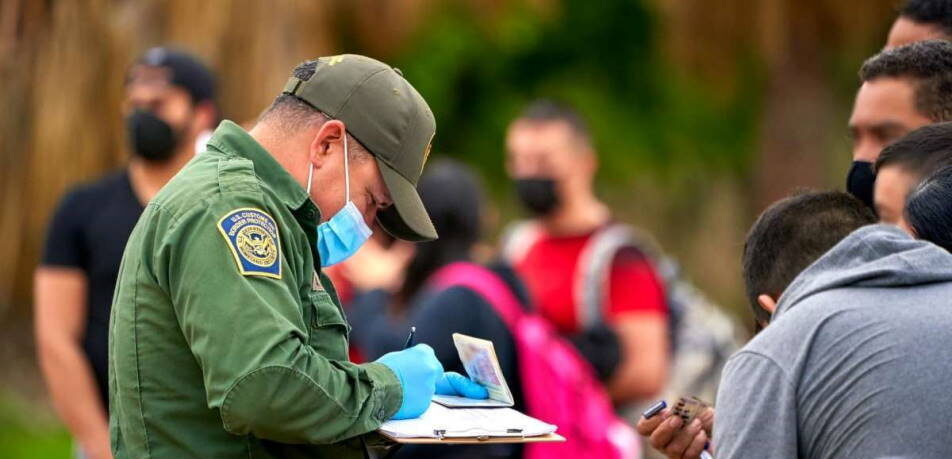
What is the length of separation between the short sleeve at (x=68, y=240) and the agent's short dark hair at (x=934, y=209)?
2.66 m

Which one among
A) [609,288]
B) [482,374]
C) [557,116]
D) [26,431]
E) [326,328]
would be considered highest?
[326,328]

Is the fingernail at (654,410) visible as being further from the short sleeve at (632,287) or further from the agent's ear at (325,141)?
the short sleeve at (632,287)

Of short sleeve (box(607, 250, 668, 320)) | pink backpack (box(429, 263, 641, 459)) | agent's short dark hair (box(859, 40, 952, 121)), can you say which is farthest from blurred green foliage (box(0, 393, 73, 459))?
agent's short dark hair (box(859, 40, 952, 121))

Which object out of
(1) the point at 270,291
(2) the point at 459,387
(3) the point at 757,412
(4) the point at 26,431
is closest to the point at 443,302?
(2) the point at 459,387

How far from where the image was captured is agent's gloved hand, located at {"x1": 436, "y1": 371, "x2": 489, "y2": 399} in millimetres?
2553

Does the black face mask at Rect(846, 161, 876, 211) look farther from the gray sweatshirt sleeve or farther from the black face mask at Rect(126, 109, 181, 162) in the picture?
the black face mask at Rect(126, 109, 181, 162)

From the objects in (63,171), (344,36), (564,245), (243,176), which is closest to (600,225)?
(564,245)

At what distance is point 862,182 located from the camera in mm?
2826

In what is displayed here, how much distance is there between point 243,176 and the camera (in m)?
2.22

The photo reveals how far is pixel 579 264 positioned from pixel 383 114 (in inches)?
97.9

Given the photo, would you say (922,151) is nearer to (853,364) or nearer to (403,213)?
(853,364)

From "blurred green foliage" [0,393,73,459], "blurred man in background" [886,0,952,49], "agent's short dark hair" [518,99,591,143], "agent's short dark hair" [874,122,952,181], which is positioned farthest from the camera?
"blurred green foliage" [0,393,73,459]

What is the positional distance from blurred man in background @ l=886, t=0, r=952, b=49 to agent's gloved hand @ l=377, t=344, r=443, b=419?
1511 mm

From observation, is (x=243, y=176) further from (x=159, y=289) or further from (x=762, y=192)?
(x=762, y=192)
